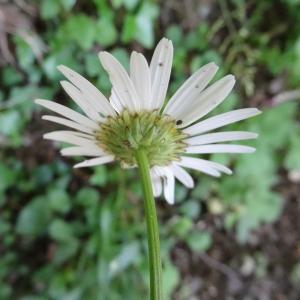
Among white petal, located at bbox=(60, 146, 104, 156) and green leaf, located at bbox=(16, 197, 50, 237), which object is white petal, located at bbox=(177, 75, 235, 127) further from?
green leaf, located at bbox=(16, 197, 50, 237)

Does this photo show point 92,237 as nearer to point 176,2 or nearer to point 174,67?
point 174,67

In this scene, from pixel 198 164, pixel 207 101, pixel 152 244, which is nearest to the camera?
pixel 152 244

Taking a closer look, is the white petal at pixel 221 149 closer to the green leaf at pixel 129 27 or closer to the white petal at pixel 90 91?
the white petal at pixel 90 91

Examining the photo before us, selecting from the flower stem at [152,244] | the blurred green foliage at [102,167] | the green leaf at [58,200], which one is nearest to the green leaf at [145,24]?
the blurred green foliage at [102,167]

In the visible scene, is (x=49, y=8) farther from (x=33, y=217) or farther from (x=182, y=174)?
(x=182, y=174)

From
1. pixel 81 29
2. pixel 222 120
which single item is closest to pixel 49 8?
pixel 81 29

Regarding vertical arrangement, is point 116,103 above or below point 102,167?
below

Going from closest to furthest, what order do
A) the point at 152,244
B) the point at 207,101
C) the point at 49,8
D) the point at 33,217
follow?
the point at 152,244, the point at 207,101, the point at 49,8, the point at 33,217

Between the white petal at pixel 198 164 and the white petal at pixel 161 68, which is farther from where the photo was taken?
the white petal at pixel 198 164
